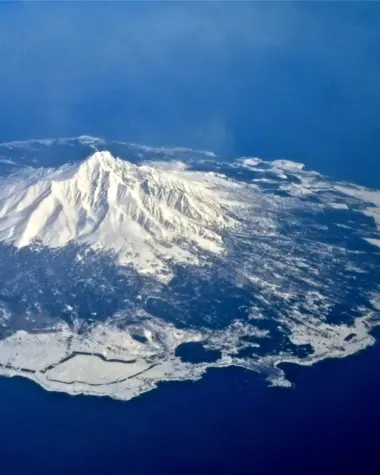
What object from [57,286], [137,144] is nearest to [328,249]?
[57,286]

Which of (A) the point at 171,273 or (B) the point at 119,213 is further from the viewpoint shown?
(B) the point at 119,213

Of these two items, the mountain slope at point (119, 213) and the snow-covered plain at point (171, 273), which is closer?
the snow-covered plain at point (171, 273)

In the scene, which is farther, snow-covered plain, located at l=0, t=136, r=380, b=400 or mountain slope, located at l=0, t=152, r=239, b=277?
mountain slope, located at l=0, t=152, r=239, b=277

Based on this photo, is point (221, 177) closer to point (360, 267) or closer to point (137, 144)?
point (137, 144)

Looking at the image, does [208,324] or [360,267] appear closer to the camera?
[208,324]
